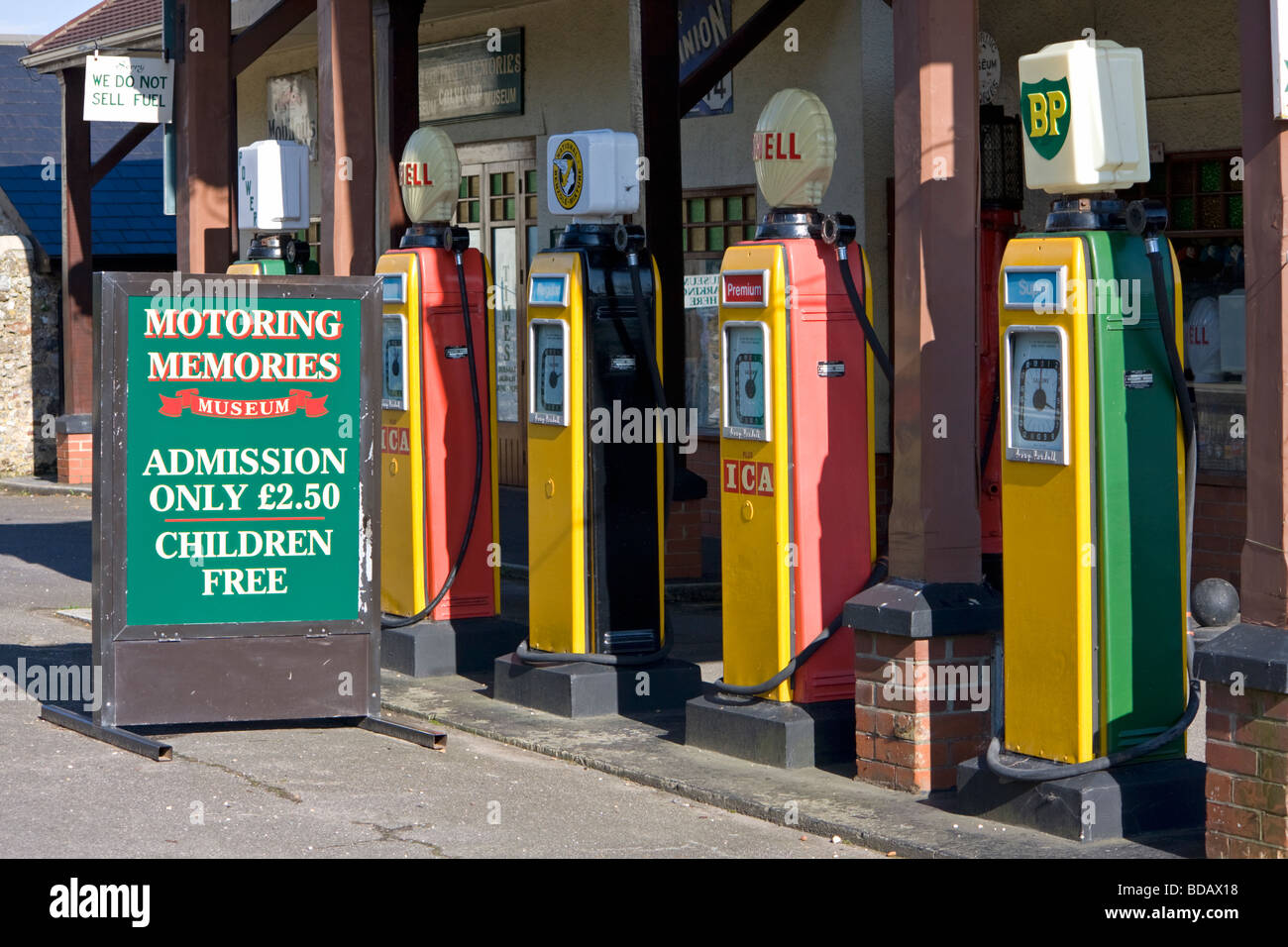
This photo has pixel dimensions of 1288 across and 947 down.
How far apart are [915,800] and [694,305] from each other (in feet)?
26.1

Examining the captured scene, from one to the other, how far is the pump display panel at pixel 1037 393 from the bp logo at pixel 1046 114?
23.5 inches

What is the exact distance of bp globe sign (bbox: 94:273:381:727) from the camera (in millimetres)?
7438

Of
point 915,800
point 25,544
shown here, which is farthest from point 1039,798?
point 25,544

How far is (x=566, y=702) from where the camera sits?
8.18 meters

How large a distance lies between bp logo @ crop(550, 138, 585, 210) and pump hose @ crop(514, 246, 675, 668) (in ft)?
1.22

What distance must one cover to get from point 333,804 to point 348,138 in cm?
455

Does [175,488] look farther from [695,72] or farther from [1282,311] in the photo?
[695,72]

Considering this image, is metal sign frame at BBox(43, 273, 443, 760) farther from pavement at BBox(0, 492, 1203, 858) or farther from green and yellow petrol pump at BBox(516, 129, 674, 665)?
green and yellow petrol pump at BBox(516, 129, 674, 665)

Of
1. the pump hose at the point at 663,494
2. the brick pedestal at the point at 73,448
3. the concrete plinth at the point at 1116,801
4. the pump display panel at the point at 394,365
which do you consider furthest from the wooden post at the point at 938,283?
the brick pedestal at the point at 73,448

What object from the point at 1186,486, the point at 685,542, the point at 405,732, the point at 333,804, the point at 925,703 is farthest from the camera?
the point at 685,542

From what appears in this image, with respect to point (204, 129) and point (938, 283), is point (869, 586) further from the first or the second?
point (204, 129)

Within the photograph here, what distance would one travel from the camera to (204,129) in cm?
1213

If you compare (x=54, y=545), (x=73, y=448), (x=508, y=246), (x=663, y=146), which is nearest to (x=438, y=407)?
Result: (x=663, y=146)

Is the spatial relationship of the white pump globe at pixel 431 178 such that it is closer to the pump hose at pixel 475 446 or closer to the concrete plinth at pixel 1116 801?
the pump hose at pixel 475 446
